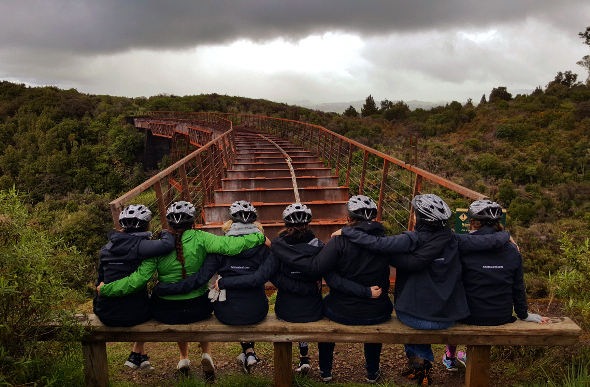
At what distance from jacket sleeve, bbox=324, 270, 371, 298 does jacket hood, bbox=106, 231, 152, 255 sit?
1.56m

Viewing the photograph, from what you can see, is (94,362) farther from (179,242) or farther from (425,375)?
(425,375)

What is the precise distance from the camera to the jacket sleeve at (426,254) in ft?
9.32

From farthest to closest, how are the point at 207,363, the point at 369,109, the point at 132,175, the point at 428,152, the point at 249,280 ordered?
the point at 369,109 → the point at 132,175 → the point at 428,152 → the point at 207,363 → the point at 249,280

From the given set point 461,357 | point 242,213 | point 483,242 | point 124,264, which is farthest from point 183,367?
point 483,242

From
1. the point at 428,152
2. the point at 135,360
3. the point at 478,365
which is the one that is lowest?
the point at 135,360

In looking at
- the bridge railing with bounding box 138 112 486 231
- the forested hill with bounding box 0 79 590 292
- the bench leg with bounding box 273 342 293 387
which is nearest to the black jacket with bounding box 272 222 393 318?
the bench leg with bounding box 273 342 293 387

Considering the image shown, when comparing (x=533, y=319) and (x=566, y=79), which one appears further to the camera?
(x=566, y=79)

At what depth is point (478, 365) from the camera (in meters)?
3.10

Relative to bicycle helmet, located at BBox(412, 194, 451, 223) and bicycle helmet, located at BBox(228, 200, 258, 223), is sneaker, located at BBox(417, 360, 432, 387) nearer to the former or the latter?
bicycle helmet, located at BBox(412, 194, 451, 223)

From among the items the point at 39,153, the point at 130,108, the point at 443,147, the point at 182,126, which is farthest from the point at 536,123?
the point at 130,108

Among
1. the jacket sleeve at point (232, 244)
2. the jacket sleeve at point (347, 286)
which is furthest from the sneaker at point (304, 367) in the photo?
the jacket sleeve at point (232, 244)

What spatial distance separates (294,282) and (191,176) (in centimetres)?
1072

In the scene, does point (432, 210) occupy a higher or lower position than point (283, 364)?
higher

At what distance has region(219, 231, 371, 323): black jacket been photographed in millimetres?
3062
